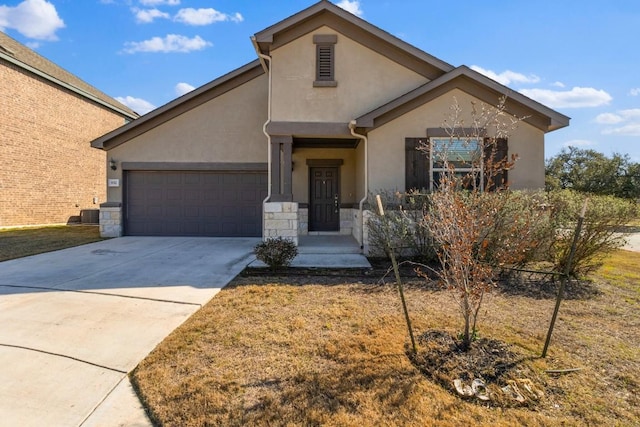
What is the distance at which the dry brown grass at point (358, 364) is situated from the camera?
8.88ft

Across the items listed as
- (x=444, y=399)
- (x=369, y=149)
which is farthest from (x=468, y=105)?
(x=444, y=399)

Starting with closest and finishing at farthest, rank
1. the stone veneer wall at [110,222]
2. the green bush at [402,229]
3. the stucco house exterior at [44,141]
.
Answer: the green bush at [402,229]
the stone veneer wall at [110,222]
the stucco house exterior at [44,141]

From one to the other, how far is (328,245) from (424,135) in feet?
12.9

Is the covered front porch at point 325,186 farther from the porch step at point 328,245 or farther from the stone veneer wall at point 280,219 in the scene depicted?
the stone veneer wall at point 280,219

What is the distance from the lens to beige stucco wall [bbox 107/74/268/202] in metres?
12.5

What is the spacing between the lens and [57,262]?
7953mm

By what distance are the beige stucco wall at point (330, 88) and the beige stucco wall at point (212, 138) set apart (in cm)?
289

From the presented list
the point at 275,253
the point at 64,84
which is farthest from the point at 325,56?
the point at 64,84

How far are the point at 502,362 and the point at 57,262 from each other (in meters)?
8.82

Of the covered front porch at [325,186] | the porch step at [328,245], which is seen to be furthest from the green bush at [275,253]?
the covered front porch at [325,186]

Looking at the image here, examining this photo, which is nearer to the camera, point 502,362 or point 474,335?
point 502,362

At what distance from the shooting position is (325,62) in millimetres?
9906

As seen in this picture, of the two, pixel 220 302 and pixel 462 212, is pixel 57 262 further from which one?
pixel 462 212

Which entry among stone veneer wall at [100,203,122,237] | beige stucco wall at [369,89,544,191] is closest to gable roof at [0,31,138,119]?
stone veneer wall at [100,203,122,237]
